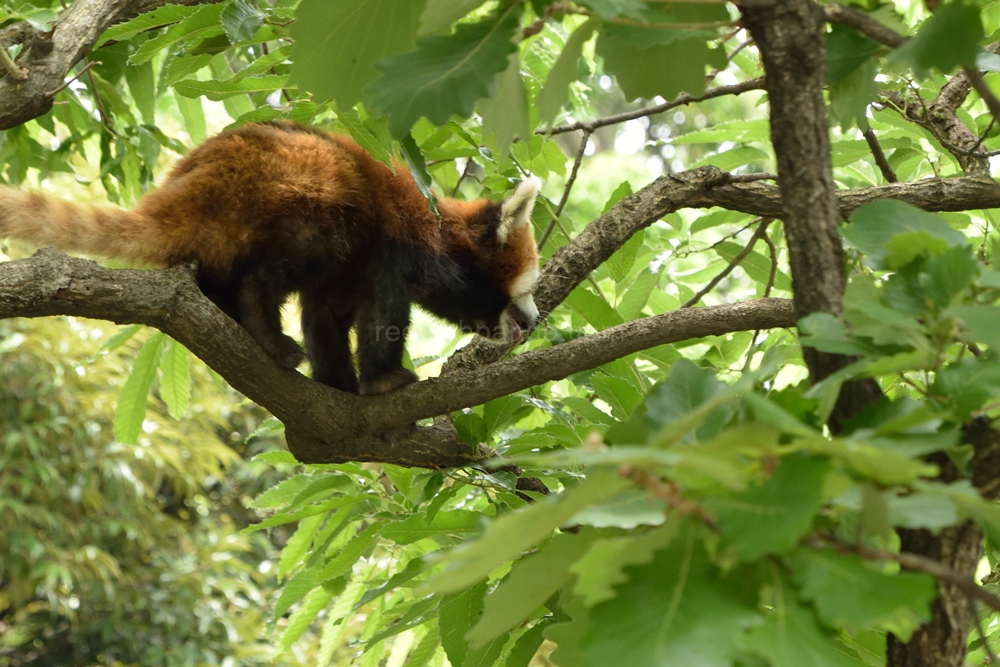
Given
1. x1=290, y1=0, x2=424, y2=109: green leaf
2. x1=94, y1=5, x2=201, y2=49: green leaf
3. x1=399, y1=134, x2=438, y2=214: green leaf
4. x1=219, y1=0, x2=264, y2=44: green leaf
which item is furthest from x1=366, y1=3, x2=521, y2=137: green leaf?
x1=94, y1=5, x2=201, y2=49: green leaf

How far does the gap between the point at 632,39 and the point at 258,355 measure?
1.05 metres

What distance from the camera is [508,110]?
1042mm

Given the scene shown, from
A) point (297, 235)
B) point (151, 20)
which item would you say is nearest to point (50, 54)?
point (151, 20)

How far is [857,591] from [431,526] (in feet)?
3.22

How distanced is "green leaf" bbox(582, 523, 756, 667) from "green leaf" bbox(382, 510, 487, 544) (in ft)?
2.87

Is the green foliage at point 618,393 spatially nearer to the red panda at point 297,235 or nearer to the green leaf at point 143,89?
the green leaf at point 143,89

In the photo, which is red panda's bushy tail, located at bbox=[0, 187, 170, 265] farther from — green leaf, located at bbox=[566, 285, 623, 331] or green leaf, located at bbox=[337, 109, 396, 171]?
green leaf, located at bbox=[566, 285, 623, 331]

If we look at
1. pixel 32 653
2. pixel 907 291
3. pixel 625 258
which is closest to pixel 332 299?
pixel 625 258

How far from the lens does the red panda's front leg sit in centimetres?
202

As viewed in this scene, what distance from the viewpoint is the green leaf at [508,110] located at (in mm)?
1022

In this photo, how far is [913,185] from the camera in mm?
1825

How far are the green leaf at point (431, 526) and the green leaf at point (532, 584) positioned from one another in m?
0.72

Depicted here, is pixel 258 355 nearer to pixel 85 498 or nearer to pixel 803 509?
pixel 803 509

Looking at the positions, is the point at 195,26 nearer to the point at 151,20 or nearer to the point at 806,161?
the point at 151,20
